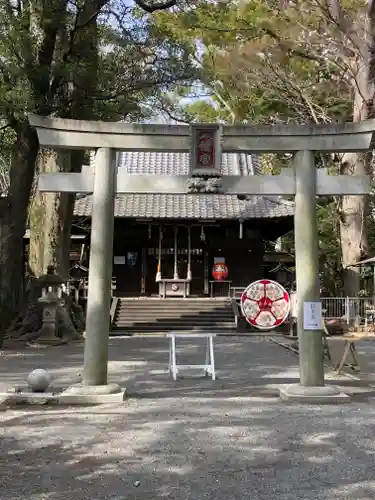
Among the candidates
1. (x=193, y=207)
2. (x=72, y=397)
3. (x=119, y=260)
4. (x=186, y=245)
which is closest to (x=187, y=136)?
(x=72, y=397)

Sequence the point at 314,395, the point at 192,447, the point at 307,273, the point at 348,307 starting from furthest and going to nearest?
the point at 348,307
the point at 307,273
the point at 314,395
the point at 192,447

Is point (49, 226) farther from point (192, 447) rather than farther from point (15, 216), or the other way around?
point (192, 447)

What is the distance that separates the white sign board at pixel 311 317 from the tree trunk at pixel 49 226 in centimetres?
1107

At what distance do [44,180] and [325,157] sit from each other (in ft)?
64.4

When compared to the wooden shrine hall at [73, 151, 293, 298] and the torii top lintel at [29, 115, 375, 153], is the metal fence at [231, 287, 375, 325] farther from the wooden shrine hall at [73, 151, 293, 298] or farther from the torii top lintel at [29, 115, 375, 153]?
the torii top lintel at [29, 115, 375, 153]

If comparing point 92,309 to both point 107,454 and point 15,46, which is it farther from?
point 15,46

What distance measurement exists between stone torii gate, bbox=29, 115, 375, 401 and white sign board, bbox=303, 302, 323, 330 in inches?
0.6

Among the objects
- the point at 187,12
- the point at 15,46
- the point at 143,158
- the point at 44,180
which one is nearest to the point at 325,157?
the point at 143,158

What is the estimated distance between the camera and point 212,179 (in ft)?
27.3

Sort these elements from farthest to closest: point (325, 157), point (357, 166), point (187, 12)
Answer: point (325, 157)
point (357, 166)
point (187, 12)

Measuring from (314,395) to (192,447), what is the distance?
293 cm

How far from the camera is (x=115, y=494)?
4105 millimetres

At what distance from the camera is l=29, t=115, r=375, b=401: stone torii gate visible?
26.5ft

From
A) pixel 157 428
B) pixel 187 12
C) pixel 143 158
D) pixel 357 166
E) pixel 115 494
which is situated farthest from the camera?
pixel 143 158
